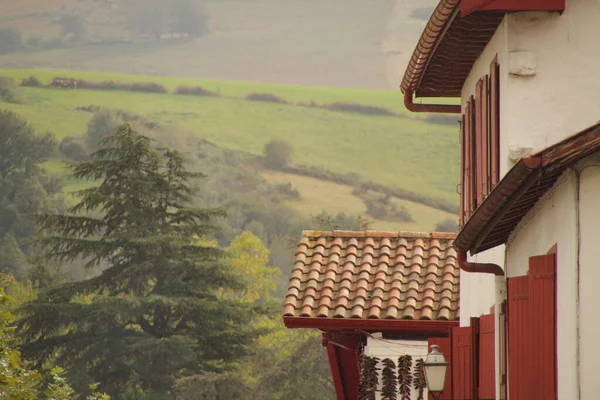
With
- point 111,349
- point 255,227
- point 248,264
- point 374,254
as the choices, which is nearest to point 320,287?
point 374,254

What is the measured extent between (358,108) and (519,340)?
176 meters

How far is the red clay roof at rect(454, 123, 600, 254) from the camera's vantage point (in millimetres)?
7184

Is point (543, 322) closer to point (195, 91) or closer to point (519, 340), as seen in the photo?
point (519, 340)

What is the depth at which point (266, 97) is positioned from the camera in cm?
19100

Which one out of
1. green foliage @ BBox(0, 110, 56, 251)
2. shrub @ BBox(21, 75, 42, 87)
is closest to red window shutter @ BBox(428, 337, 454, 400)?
green foliage @ BBox(0, 110, 56, 251)

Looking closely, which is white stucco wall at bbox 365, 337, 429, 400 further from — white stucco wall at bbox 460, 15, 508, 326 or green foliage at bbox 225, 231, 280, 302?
green foliage at bbox 225, 231, 280, 302

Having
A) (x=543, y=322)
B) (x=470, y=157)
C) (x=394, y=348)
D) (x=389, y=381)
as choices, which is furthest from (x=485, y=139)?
(x=543, y=322)

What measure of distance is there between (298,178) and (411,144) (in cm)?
1379

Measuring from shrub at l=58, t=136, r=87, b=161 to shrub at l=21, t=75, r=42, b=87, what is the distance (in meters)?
16.6

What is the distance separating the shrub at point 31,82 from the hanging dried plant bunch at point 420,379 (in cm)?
16435

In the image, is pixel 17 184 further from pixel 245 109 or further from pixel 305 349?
pixel 305 349

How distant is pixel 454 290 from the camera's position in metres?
16.4

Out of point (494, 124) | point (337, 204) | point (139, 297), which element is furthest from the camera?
point (337, 204)

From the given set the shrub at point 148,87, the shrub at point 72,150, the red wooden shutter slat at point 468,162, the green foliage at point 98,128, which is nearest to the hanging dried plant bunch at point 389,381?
the red wooden shutter slat at point 468,162
